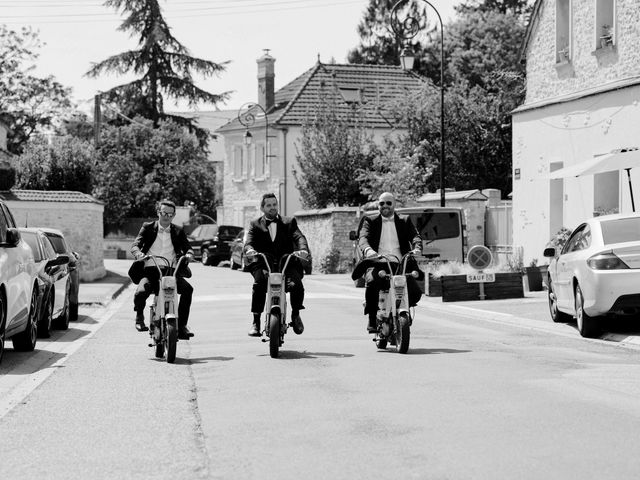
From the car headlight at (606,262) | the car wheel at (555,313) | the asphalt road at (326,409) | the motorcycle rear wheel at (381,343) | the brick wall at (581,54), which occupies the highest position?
the brick wall at (581,54)

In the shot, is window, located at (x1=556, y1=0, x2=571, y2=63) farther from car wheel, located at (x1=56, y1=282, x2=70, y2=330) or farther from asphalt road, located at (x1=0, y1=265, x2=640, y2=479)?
car wheel, located at (x1=56, y1=282, x2=70, y2=330)

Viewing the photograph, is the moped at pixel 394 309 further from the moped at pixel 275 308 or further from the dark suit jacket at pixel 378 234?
the moped at pixel 275 308

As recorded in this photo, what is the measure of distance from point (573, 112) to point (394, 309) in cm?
1673

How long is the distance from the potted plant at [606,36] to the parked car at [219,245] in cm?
2337

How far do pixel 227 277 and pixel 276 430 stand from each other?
95.2 ft

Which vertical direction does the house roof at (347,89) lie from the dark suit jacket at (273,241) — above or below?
above

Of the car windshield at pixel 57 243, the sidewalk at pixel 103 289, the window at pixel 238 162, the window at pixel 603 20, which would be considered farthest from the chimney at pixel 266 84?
the car windshield at pixel 57 243

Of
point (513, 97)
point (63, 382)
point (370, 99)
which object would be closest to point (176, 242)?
point (63, 382)

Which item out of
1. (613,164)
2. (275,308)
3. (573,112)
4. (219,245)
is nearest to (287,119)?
(219,245)

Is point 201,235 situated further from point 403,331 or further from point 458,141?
point 403,331

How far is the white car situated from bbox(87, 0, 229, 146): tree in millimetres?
47768

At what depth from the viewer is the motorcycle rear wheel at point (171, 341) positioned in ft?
42.0

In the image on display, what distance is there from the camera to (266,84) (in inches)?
2502

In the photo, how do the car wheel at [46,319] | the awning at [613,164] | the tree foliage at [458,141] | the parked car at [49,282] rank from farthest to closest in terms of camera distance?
the tree foliage at [458,141]
the awning at [613,164]
the car wheel at [46,319]
the parked car at [49,282]
